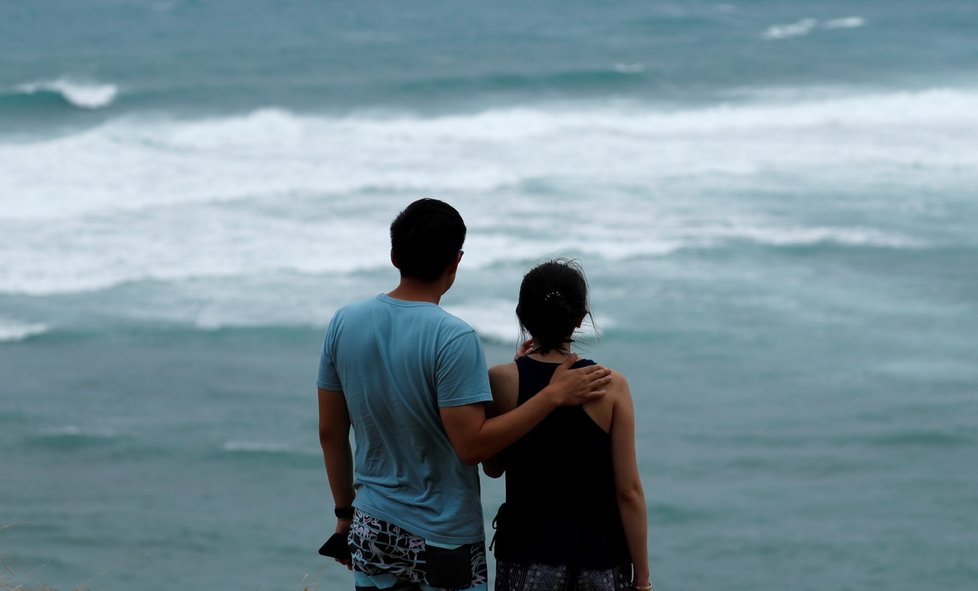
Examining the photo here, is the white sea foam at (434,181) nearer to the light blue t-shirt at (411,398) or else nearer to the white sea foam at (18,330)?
the white sea foam at (18,330)

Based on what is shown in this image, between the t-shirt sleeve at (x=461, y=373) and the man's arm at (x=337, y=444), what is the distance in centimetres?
31

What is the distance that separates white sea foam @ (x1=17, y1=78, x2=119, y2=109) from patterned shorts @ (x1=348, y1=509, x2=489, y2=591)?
83.2 ft

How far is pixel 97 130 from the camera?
24.2 metres

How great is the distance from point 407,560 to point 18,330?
30.4 feet

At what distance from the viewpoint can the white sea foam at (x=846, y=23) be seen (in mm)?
39125

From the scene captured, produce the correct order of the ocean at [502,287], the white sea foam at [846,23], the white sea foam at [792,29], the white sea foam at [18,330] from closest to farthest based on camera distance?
the ocean at [502,287], the white sea foam at [18,330], the white sea foam at [792,29], the white sea foam at [846,23]

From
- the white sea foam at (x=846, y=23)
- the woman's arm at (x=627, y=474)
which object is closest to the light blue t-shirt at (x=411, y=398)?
the woman's arm at (x=627, y=474)

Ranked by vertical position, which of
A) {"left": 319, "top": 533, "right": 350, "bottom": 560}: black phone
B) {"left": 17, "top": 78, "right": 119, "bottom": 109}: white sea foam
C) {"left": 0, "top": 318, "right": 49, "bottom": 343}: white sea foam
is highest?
→ {"left": 17, "top": 78, "right": 119, "bottom": 109}: white sea foam

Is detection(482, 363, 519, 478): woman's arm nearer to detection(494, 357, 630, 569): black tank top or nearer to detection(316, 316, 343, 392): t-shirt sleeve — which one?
detection(494, 357, 630, 569): black tank top

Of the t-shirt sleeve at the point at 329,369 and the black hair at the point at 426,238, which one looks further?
the t-shirt sleeve at the point at 329,369

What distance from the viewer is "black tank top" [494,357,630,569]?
2.79m

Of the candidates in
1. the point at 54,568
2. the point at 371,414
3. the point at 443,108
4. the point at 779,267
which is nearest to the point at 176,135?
the point at 443,108

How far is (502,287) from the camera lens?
1269 cm

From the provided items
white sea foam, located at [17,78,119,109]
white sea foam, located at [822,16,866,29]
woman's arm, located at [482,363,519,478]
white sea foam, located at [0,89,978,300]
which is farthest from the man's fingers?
white sea foam, located at [822,16,866,29]
